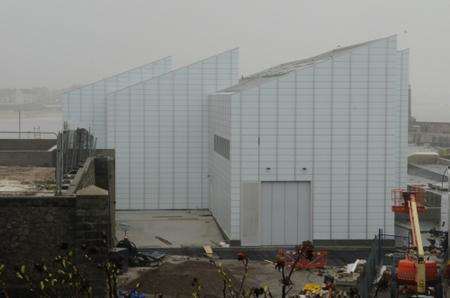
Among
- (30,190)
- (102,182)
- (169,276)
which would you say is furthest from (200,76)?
(30,190)

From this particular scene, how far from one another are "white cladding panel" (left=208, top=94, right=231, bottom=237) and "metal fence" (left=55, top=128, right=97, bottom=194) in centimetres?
548

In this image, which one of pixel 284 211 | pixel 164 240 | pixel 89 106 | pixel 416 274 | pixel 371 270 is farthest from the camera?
pixel 89 106

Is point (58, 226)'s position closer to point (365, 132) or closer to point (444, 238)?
point (444, 238)

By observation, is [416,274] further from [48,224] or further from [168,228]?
[168,228]

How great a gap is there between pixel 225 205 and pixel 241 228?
2092mm

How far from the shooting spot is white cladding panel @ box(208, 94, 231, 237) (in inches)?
1143

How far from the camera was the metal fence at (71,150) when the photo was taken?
701 inches

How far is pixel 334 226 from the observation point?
92.6 feet

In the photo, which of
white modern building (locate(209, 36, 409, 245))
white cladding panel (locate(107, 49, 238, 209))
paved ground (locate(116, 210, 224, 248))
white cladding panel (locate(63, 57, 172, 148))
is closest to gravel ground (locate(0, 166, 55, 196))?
paved ground (locate(116, 210, 224, 248))

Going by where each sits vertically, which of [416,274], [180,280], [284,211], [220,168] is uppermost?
[220,168]

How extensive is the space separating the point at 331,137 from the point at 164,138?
11.4m

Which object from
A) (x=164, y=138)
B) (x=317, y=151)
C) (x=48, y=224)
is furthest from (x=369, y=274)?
(x=164, y=138)

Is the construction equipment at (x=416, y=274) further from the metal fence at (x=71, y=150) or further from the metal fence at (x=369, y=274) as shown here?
the metal fence at (x=71, y=150)

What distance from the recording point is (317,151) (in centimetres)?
2811
